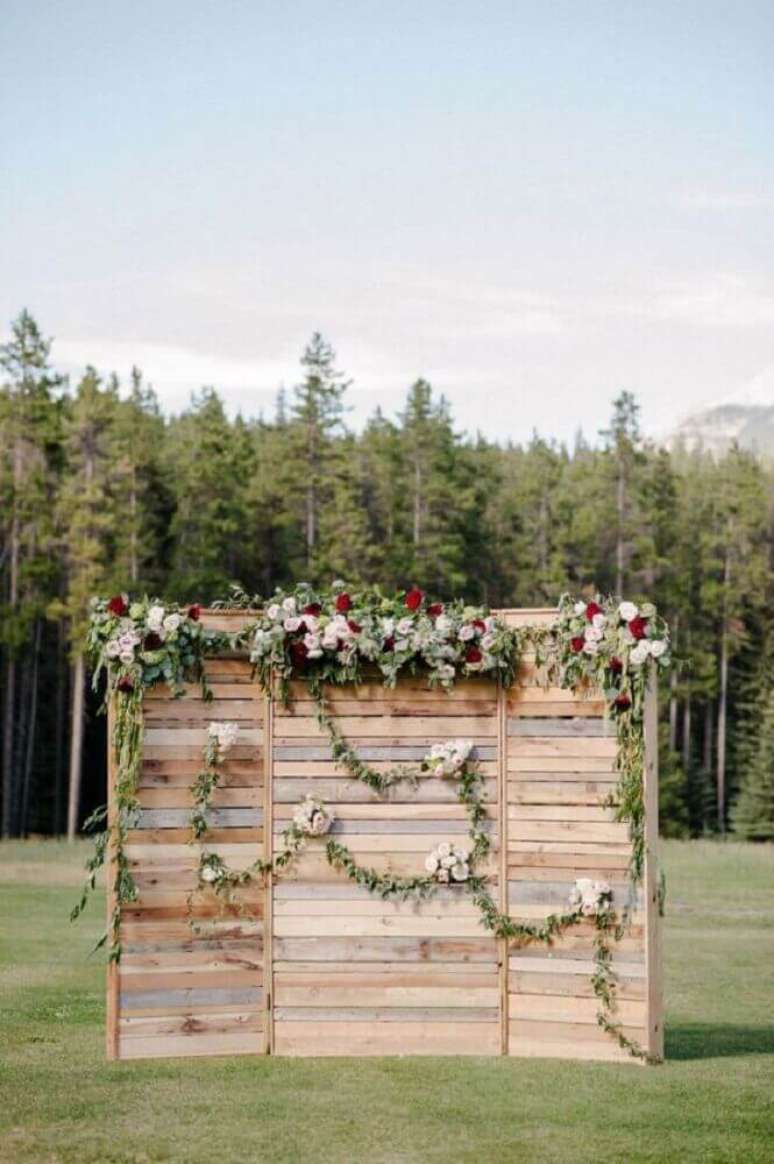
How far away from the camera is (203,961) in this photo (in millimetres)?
10828

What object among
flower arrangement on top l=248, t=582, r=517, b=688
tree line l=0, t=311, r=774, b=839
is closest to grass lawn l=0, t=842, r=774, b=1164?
flower arrangement on top l=248, t=582, r=517, b=688

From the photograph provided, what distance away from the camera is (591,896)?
10695 millimetres

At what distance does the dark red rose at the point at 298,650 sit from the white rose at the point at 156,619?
88 centimetres

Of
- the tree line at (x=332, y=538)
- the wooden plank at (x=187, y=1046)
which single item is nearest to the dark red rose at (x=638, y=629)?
the wooden plank at (x=187, y=1046)

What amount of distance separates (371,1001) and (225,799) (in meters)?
1.66

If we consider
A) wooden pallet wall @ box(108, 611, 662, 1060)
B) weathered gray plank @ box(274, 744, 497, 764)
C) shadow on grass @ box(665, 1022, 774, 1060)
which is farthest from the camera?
shadow on grass @ box(665, 1022, 774, 1060)

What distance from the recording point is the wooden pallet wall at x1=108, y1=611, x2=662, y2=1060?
10.8m

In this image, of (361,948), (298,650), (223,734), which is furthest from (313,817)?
(298,650)

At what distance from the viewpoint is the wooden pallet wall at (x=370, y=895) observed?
10797mm

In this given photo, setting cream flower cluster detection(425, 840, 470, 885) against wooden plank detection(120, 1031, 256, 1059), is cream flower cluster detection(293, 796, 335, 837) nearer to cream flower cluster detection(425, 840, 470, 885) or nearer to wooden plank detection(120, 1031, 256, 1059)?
cream flower cluster detection(425, 840, 470, 885)

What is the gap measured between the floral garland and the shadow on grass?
1.12 metres

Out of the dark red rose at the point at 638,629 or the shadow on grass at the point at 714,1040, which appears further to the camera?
the shadow on grass at the point at 714,1040

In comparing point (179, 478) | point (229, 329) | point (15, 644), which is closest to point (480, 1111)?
point (15, 644)

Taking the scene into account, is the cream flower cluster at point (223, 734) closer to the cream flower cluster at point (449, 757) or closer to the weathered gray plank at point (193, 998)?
the cream flower cluster at point (449, 757)
